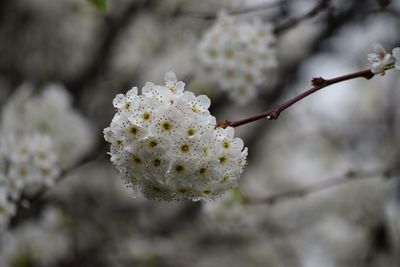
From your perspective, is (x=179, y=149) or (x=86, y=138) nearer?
(x=179, y=149)

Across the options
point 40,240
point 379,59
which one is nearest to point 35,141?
point 40,240

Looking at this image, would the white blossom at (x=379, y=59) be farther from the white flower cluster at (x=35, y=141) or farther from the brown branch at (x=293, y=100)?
the white flower cluster at (x=35, y=141)

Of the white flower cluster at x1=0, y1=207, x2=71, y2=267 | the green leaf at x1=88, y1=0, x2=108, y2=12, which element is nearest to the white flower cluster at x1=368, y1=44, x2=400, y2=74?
the green leaf at x1=88, y1=0, x2=108, y2=12

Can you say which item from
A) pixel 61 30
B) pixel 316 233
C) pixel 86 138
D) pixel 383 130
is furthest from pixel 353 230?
pixel 61 30

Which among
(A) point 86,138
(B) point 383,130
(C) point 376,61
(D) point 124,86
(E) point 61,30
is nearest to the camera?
(C) point 376,61

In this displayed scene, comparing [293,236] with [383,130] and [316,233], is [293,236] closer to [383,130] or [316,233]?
[316,233]

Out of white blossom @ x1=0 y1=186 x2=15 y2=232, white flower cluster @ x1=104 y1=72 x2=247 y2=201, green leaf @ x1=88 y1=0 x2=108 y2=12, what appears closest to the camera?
white flower cluster @ x1=104 y1=72 x2=247 y2=201

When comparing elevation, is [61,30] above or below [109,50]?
above

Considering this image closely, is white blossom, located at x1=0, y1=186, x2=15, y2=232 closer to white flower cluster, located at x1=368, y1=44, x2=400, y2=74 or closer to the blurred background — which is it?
the blurred background

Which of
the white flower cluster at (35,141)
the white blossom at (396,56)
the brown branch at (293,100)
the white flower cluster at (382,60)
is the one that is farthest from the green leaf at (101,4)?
the white blossom at (396,56)
